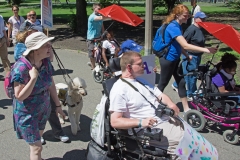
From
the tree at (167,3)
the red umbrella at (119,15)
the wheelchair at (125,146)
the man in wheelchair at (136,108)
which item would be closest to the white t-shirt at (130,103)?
the man in wheelchair at (136,108)

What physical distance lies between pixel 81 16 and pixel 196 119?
415 inches

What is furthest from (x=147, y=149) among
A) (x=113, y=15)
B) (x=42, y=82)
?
(x=113, y=15)

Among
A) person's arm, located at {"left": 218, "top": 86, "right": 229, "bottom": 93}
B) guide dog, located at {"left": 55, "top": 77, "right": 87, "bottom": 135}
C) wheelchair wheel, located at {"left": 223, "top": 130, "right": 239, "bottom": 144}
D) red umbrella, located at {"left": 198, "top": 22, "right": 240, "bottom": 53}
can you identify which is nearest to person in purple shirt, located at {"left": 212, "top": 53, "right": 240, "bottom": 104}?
person's arm, located at {"left": 218, "top": 86, "right": 229, "bottom": 93}

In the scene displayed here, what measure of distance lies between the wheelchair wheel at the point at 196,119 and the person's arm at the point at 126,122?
2069mm

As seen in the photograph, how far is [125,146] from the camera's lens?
3.55m

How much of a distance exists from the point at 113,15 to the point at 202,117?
3596mm

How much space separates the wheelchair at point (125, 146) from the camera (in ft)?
10.8

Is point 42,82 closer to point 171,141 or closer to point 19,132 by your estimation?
point 19,132

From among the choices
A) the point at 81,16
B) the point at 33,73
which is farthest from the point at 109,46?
the point at 81,16

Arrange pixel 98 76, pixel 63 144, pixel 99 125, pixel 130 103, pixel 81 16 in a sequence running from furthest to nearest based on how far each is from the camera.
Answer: pixel 81 16 → pixel 98 76 → pixel 63 144 → pixel 99 125 → pixel 130 103

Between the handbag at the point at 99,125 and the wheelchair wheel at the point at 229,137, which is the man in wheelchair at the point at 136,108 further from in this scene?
→ the wheelchair wheel at the point at 229,137

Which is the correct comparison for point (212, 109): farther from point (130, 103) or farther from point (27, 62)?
point (27, 62)

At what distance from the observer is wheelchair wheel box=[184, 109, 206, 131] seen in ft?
16.4

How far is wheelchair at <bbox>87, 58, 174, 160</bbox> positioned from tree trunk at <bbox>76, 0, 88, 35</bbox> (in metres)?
11.2
